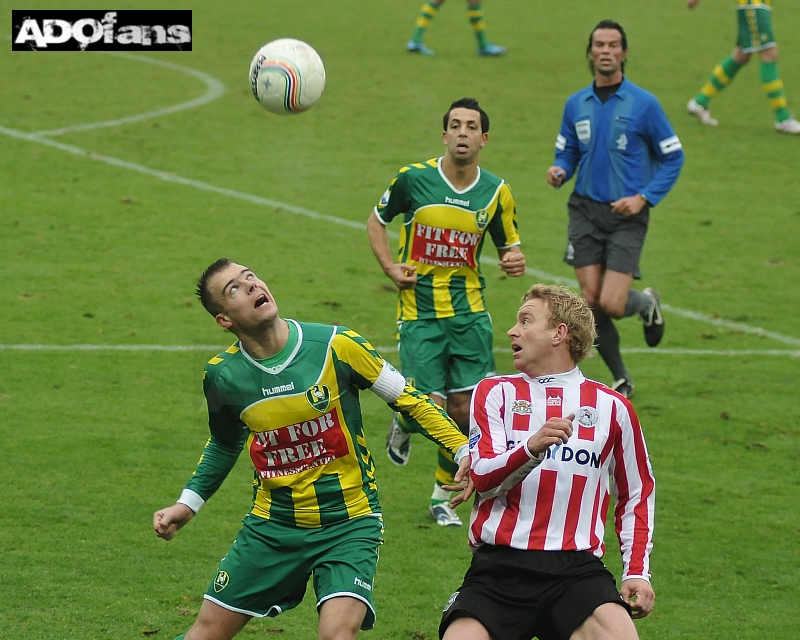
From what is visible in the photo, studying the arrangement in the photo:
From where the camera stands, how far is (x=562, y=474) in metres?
4.50

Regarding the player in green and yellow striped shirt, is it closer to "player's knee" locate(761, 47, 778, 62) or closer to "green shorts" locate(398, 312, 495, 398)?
"green shorts" locate(398, 312, 495, 398)

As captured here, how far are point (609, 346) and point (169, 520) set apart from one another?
5271 millimetres

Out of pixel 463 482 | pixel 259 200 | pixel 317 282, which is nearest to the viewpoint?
pixel 463 482

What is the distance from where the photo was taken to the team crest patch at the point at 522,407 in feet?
15.1

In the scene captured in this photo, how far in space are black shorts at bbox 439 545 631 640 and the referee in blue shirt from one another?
16.1ft

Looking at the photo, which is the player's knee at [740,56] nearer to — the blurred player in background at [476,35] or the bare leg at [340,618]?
the blurred player in background at [476,35]

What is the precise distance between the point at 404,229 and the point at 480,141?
0.75 metres

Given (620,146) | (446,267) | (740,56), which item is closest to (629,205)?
(620,146)

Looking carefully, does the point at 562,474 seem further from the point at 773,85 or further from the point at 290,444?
the point at 773,85

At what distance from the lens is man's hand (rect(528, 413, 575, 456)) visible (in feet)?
13.6

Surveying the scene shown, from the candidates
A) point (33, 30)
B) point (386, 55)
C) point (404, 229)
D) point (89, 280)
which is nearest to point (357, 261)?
point (89, 280)

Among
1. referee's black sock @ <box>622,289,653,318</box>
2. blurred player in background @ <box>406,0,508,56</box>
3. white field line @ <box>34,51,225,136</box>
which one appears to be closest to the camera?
referee's black sock @ <box>622,289,653,318</box>

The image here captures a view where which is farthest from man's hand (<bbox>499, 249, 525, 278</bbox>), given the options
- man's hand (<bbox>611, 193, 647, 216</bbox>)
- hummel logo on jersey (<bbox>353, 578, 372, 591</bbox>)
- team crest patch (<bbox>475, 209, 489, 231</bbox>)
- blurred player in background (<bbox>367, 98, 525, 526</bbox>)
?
hummel logo on jersey (<bbox>353, 578, 372, 591</bbox>)

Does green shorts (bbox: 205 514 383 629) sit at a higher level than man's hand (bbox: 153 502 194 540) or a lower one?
lower
